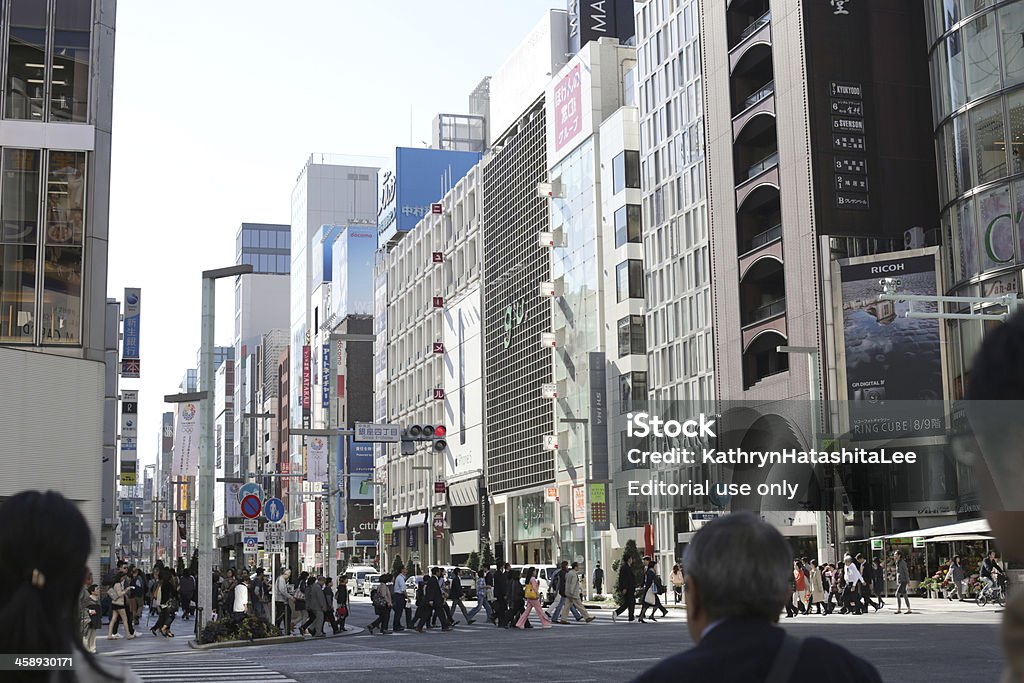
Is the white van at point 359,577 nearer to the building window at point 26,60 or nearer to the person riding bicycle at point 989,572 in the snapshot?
the person riding bicycle at point 989,572

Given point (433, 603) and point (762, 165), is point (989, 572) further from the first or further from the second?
point (762, 165)

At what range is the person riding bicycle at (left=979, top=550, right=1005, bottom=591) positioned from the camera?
39062mm

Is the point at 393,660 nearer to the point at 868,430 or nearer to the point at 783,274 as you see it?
the point at 868,430

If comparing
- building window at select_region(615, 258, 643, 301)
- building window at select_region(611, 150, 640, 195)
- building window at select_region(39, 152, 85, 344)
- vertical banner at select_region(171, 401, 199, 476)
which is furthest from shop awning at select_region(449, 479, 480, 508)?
vertical banner at select_region(171, 401, 199, 476)

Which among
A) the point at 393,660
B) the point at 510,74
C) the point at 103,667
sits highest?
the point at 510,74

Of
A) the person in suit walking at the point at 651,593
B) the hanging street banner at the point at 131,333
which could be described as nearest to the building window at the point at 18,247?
the person in suit walking at the point at 651,593

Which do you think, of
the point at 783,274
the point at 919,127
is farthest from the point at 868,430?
the point at 919,127

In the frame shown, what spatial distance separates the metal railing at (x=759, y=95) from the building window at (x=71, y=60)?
33798mm

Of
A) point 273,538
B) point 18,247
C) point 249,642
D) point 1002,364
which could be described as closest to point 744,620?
point 1002,364

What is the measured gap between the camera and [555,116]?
255 ft

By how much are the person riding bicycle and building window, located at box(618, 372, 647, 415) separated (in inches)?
1087

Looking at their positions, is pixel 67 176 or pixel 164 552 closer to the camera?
pixel 67 176

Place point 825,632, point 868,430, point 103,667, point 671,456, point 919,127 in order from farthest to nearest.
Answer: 1. point 671,456
2. point 919,127
3. point 868,430
4. point 825,632
5. point 103,667

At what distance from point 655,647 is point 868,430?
3017 cm
